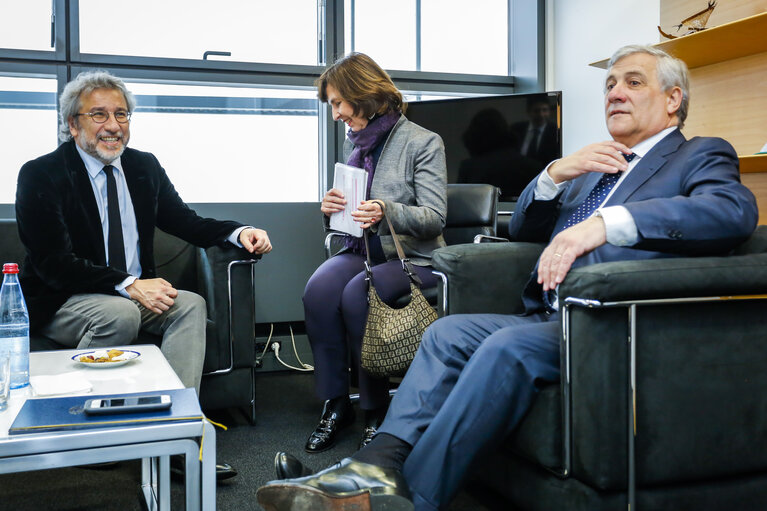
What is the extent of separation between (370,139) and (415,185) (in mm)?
239

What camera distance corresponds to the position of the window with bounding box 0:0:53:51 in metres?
3.28

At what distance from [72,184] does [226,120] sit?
56.7 inches

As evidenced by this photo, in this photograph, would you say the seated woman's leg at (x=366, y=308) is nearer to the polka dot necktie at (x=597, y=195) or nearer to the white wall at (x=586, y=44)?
the polka dot necktie at (x=597, y=195)

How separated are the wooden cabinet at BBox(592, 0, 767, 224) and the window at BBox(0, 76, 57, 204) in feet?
9.25

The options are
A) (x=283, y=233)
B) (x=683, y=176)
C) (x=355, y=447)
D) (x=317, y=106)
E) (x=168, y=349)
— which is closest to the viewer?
(x=683, y=176)

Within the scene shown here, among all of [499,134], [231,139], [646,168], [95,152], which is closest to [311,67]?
[231,139]

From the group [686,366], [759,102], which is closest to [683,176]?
[686,366]

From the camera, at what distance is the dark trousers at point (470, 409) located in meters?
1.40

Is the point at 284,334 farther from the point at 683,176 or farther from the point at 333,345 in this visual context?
the point at 683,176

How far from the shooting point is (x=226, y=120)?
3684 mm

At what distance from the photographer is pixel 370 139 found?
2.54 metres

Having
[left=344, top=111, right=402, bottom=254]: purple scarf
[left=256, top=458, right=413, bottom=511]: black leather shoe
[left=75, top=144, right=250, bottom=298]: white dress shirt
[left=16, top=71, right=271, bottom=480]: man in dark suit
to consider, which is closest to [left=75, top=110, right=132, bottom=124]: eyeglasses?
[left=16, top=71, right=271, bottom=480]: man in dark suit

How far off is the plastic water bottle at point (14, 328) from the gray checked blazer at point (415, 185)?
1.19m

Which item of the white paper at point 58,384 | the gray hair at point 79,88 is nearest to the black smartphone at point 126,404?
the white paper at point 58,384
